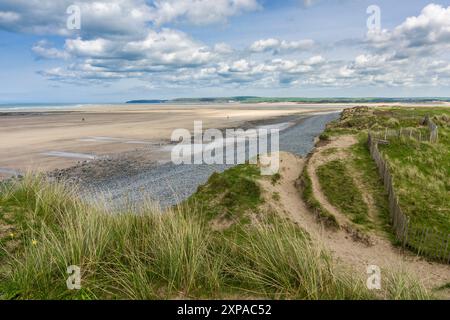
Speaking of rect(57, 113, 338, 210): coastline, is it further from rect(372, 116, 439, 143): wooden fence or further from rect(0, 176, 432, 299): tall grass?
rect(0, 176, 432, 299): tall grass

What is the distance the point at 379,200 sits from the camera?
14273 millimetres

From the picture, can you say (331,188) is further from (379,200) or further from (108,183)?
(108,183)

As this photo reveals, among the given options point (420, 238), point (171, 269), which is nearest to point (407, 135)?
point (420, 238)

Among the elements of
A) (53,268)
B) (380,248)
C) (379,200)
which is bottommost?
(380,248)

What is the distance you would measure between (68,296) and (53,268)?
0.79 meters

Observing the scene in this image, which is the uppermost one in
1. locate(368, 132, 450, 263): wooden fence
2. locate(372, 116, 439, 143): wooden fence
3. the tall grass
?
locate(372, 116, 439, 143): wooden fence

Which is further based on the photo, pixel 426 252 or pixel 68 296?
pixel 426 252

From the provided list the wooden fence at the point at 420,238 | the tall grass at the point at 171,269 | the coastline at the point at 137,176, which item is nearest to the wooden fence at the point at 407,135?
the coastline at the point at 137,176

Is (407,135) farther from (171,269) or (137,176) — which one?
(171,269)

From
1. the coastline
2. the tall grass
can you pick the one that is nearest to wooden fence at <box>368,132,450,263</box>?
the tall grass

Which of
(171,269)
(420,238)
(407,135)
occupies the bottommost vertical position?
(420,238)

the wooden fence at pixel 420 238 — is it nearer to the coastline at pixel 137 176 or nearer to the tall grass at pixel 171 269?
the tall grass at pixel 171 269
